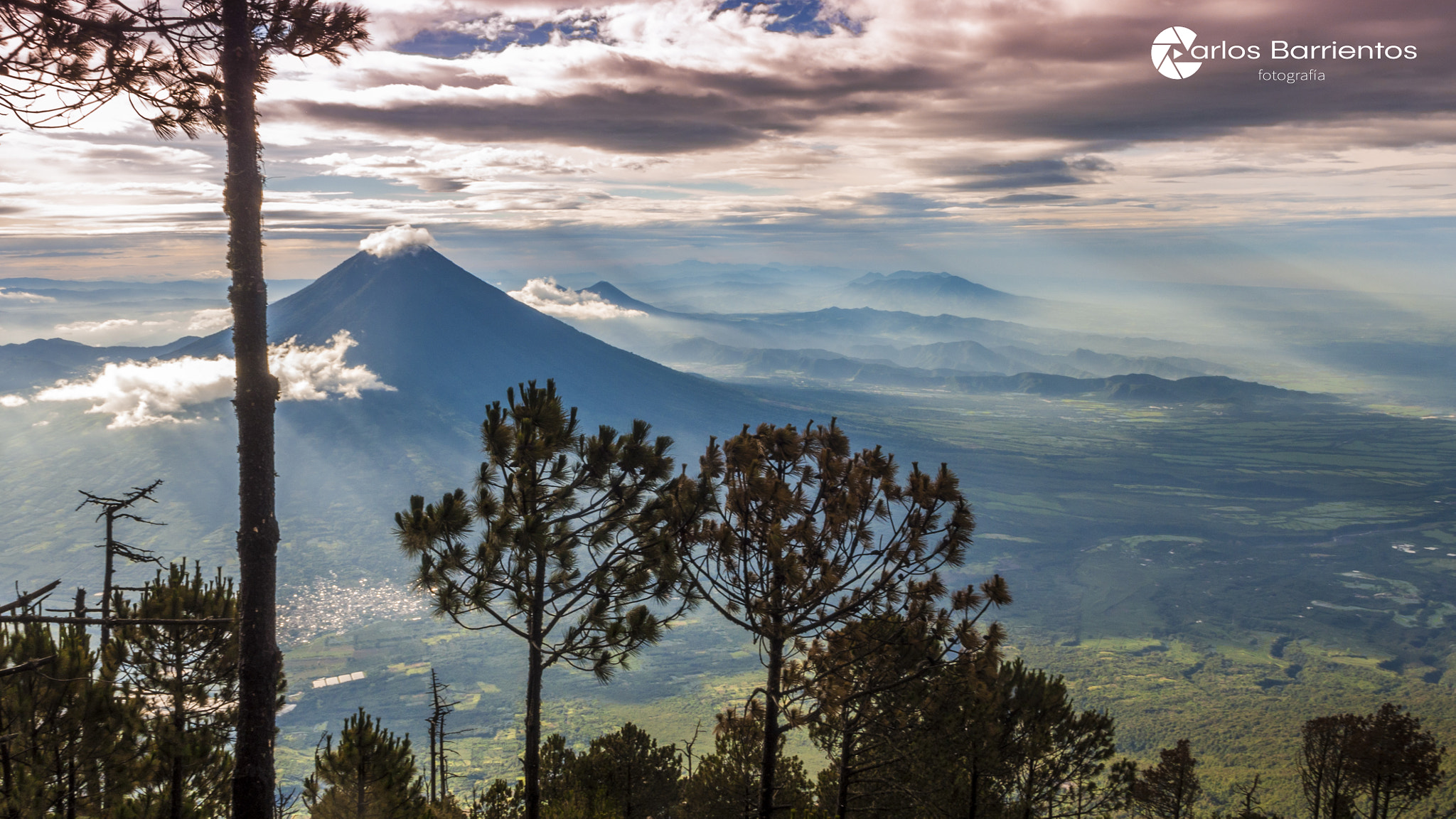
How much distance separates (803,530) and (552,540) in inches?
150

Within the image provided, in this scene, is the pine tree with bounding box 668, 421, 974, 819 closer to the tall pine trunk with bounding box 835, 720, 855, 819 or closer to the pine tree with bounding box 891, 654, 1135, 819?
the tall pine trunk with bounding box 835, 720, 855, 819

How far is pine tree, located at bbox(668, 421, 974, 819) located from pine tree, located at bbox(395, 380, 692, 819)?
2.39 feet

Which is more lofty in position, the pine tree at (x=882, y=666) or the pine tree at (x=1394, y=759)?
the pine tree at (x=882, y=666)

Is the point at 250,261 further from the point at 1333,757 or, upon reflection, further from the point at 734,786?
the point at 1333,757

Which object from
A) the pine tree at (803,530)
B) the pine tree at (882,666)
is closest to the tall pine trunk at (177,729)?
the pine tree at (803,530)

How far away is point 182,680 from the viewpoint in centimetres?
1445

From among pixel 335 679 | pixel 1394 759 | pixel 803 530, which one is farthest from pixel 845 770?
pixel 335 679

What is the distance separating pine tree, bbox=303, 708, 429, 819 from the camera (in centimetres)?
1530

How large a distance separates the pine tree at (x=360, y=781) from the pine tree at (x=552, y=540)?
469cm

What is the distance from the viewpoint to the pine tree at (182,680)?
14.1 m

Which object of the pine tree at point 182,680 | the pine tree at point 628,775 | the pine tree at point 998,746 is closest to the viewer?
the pine tree at point 182,680

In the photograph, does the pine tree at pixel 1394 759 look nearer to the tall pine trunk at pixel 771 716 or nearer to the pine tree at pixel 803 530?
the pine tree at pixel 803 530

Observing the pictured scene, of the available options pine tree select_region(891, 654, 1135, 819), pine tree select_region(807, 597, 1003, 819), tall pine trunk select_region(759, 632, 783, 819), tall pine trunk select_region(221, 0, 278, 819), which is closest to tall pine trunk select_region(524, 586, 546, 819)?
tall pine trunk select_region(759, 632, 783, 819)

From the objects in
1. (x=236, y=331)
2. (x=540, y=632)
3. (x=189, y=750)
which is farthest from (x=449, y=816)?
(x=236, y=331)
